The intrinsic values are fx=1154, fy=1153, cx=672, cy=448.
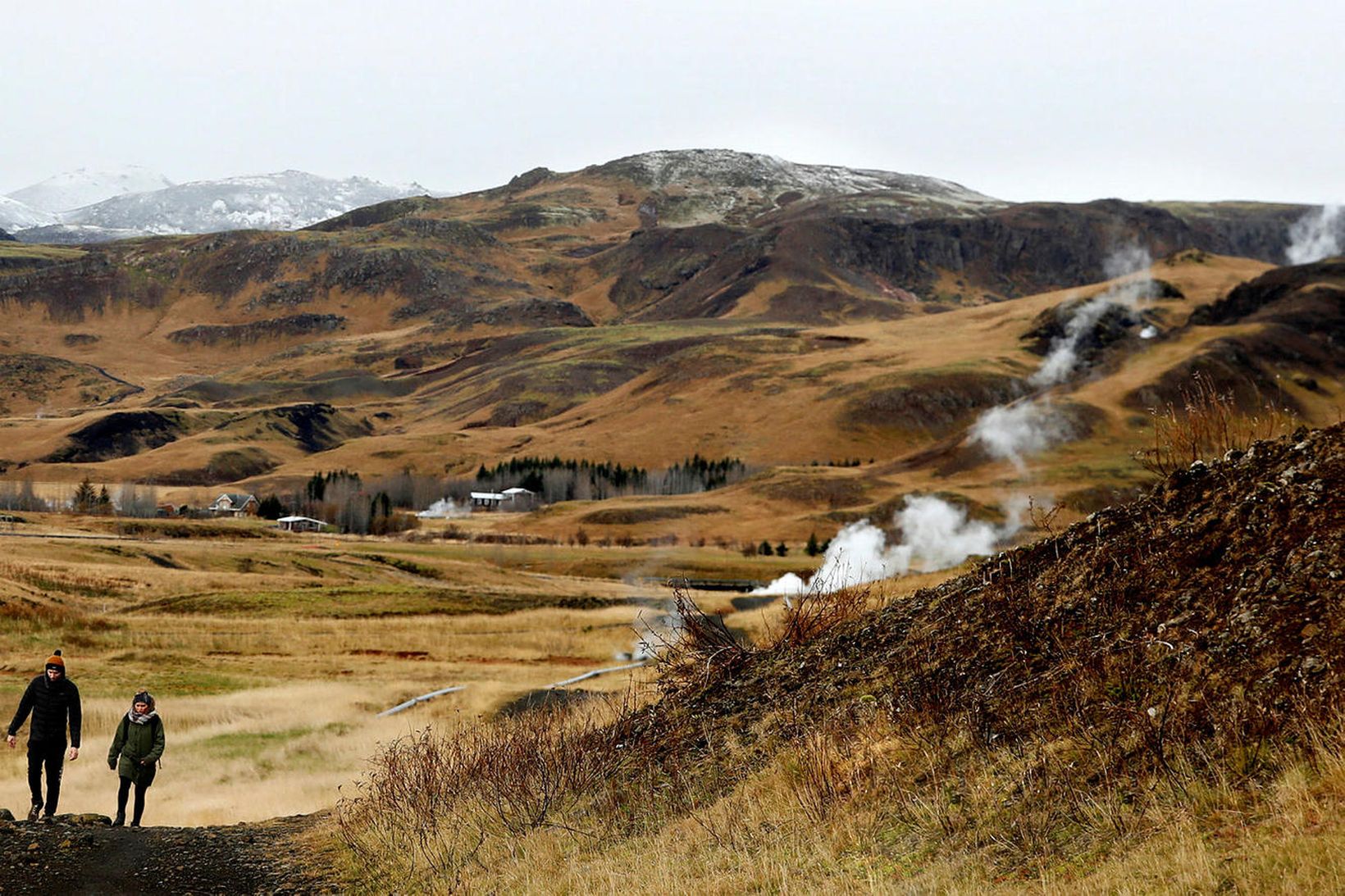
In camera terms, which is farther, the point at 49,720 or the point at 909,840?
the point at 49,720

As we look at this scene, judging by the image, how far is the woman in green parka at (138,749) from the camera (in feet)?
51.6

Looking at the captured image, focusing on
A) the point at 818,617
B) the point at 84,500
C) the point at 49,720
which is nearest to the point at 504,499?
the point at 84,500

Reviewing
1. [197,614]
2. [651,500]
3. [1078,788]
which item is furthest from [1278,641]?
[651,500]

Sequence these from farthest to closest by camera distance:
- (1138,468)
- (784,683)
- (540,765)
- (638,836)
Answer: (1138,468) < (784,683) < (540,765) < (638,836)

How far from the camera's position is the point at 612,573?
98750mm

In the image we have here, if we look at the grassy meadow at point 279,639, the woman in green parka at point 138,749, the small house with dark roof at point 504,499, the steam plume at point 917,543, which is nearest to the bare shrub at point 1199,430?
the grassy meadow at point 279,639

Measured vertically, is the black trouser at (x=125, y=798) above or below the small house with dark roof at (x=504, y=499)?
above

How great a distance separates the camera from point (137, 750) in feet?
52.0

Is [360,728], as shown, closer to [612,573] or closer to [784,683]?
[784,683]

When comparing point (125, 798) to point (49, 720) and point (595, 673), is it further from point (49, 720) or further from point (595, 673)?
point (595, 673)

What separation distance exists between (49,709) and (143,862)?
5.20 meters

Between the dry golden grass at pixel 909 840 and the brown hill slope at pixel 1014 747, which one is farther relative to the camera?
the brown hill slope at pixel 1014 747

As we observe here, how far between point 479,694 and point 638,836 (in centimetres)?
2385

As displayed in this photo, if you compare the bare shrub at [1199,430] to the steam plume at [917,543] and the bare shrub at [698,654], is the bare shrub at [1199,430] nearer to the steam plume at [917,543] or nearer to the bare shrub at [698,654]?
the bare shrub at [698,654]
